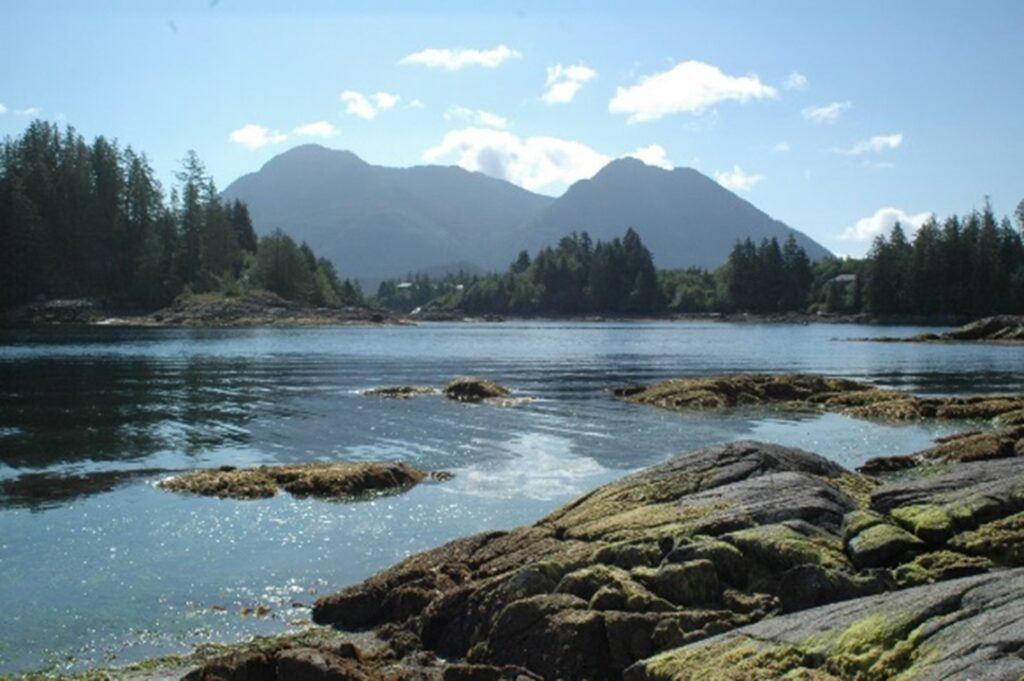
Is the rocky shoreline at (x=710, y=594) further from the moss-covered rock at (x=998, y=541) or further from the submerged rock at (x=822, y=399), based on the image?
the submerged rock at (x=822, y=399)

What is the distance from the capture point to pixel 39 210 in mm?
180250

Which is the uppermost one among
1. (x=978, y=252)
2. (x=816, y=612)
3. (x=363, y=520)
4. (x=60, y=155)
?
(x=60, y=155)

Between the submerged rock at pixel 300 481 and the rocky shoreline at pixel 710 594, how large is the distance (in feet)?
31.1

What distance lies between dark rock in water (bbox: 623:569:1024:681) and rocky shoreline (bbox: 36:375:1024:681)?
3cm

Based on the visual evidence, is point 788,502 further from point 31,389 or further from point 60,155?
point 60,155

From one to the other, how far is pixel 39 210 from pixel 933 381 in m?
173

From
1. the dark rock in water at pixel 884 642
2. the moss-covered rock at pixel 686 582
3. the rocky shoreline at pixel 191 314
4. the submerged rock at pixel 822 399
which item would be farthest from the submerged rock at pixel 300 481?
the rocky shoreline at pixel 191 314

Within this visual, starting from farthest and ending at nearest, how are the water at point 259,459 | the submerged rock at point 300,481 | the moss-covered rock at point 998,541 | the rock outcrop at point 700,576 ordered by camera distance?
the submerged rock at point 300,481 < the water at point 259,459 < the moss-covered rock at point 998,541 < the rock outcrop at point 700,576

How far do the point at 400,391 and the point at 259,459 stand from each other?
975 inches

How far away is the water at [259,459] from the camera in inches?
685

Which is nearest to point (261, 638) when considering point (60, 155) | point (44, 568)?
point (44, 568)

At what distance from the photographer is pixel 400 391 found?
5925 cm

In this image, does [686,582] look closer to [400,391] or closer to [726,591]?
[726,591]

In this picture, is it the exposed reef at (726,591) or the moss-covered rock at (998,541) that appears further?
the moss-covered rock at (998,541)
